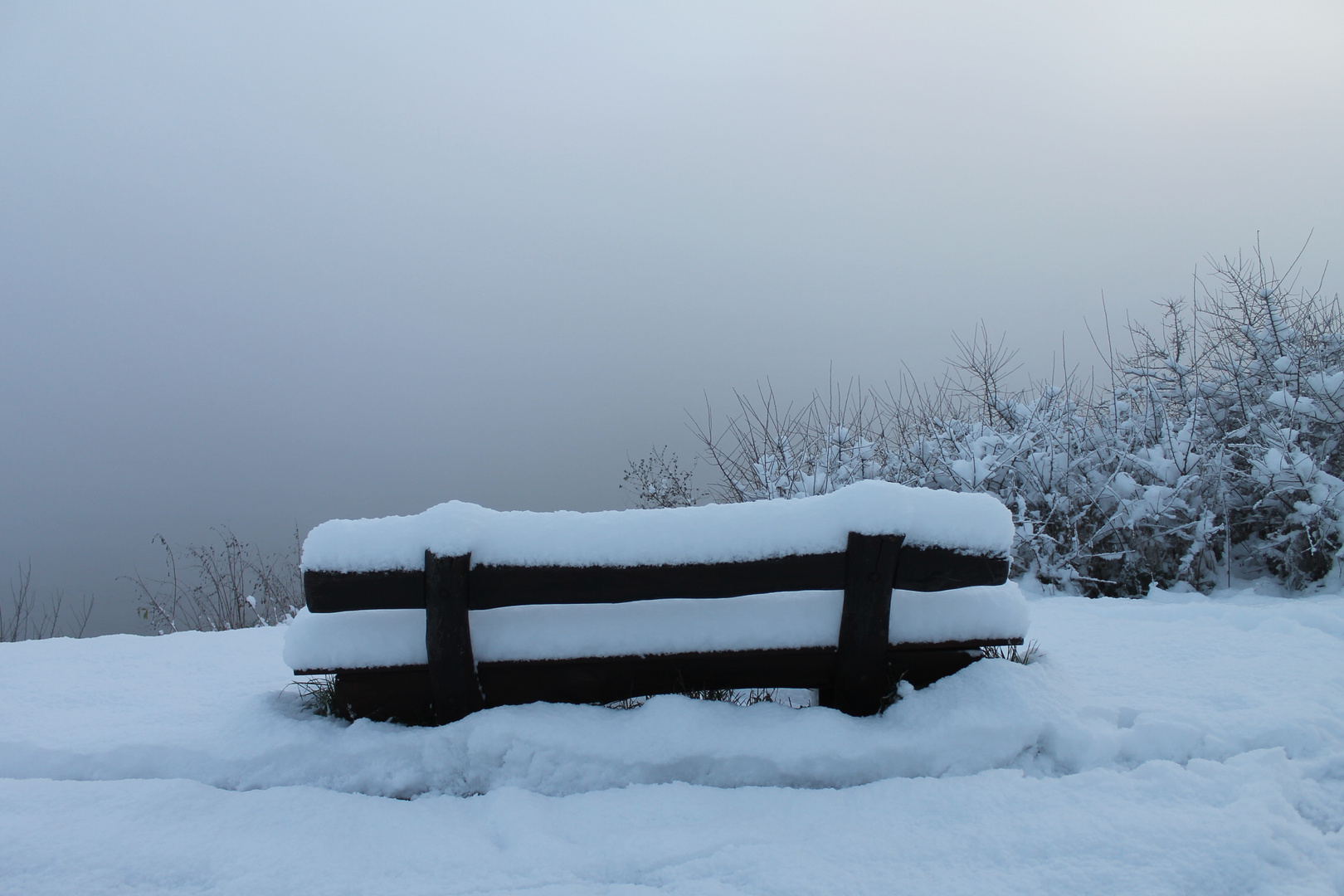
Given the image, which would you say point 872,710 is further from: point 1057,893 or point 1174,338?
point 1174,338

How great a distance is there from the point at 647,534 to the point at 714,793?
86cm

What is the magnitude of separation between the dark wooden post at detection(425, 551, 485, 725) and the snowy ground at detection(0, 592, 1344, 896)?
0.38 feet

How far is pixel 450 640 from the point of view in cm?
238

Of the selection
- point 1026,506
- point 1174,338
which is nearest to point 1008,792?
point 1026,506

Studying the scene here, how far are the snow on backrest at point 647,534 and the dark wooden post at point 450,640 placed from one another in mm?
79

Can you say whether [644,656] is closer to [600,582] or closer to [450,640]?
[600,582]

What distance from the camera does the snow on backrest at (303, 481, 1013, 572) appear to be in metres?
2.31

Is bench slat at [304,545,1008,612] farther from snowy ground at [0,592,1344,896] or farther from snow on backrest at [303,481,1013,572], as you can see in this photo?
snowy ground at [0,592,1344,896]

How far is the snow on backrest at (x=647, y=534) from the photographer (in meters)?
2.31

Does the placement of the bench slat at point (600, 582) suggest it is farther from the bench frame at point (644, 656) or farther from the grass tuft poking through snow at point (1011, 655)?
the grass tuft poking through snow at point (1011, 655)

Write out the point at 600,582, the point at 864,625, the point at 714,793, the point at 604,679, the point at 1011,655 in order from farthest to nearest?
1. the point at 1011,655
2. the point at 604,679
3. the point at 864,625
4. the point at 600,582
5. the point at 714,793

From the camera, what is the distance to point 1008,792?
2.04m

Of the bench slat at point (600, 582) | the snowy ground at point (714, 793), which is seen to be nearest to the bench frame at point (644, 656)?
the bench slat at point (600, 582)

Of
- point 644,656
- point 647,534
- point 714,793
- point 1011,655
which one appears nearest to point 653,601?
point 644,656
